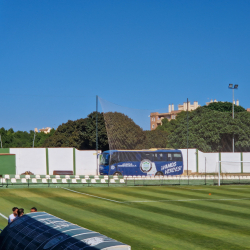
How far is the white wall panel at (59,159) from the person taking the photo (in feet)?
162

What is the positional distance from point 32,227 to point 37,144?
97796 mm

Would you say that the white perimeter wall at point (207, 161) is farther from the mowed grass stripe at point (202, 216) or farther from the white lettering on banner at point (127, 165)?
the mowed grass stripe at point (202, 216)

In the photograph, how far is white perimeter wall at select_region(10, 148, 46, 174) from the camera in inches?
1885

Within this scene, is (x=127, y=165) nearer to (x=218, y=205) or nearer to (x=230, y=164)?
(x=230, y=164)

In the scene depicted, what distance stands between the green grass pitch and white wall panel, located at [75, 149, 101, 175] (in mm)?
20064

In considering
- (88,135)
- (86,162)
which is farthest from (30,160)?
(88,135)

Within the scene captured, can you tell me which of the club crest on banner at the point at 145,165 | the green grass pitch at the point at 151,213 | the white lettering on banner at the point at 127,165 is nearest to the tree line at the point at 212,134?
the club crest on banner at the point at 145,165

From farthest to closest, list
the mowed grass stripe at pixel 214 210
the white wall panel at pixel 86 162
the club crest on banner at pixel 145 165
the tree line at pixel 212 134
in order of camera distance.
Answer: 1. the tree line at pixel 212 134
2. the white wall panel at pixel 86 162
3. the club crest on banner at pixel 145 165
4. the mowed grass stripe at pixel 214 210

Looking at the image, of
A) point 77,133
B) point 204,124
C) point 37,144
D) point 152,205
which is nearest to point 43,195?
point 152,205

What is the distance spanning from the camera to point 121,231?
15070 millimetres

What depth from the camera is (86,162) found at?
50.8 m

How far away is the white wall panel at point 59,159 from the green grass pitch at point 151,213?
64.5ft

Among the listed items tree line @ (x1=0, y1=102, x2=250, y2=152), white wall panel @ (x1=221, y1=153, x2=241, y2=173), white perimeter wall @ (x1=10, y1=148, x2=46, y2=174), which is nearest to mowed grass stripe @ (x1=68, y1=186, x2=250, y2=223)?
tree line @ (x1=0, y1=102, x2=250, y2=152)

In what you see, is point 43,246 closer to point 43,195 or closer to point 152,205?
point 152,205
